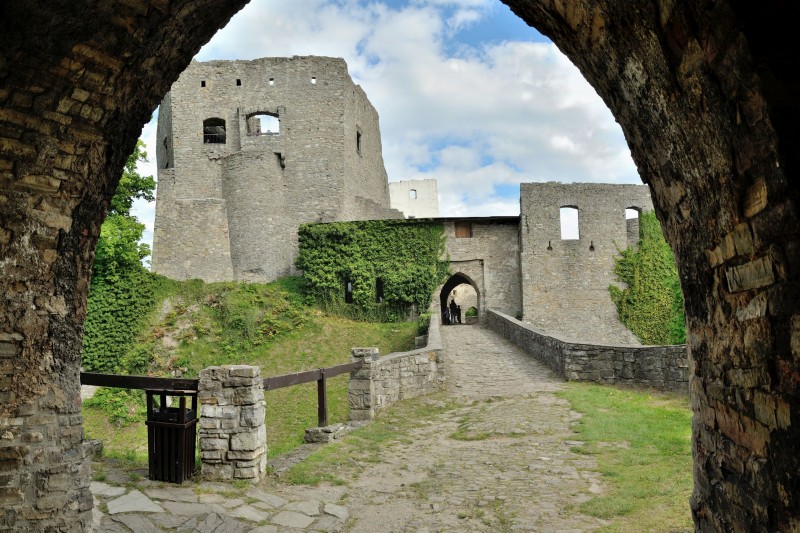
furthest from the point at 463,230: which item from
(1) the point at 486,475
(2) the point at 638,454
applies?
(1) the point at 486,475

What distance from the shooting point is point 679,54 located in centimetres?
259

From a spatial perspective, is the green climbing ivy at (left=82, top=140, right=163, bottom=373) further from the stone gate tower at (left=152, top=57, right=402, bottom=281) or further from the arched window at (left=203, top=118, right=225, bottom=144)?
the arched window at (left=203, top=118, right=225, bottom=144)

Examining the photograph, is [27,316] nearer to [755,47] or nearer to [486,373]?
[755,47]

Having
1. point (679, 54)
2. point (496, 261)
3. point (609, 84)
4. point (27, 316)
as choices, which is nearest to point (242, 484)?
point (27, 316)

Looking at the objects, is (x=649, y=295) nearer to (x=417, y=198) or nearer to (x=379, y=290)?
(x=379, y=290)

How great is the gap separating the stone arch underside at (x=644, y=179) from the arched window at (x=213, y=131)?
1053 inches

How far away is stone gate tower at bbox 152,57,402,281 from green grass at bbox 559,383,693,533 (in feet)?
64.0

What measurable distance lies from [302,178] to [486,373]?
695 inches

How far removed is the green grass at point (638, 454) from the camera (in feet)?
18.5

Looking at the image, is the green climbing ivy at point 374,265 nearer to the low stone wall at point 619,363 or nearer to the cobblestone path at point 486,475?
the low stone wall at point 619,363

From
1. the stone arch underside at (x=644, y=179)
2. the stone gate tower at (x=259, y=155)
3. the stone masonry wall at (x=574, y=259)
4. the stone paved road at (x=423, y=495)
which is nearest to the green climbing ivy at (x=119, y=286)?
the stone gate tower at (x=259, y=155)

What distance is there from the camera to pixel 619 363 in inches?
506

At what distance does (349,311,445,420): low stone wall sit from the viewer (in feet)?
35.7

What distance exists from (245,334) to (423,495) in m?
16.7
